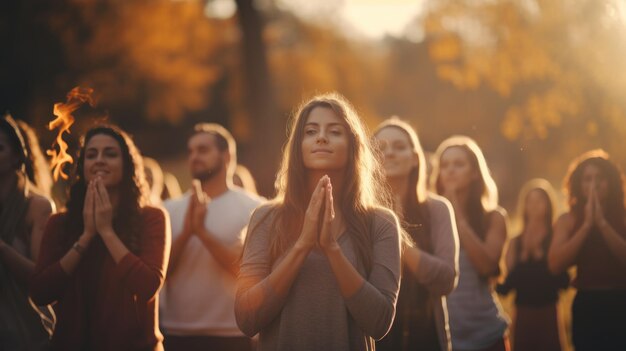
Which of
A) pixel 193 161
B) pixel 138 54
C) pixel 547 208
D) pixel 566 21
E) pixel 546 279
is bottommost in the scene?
pixel 546 279

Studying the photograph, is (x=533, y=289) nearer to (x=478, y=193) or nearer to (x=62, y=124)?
(x=478, y=193)

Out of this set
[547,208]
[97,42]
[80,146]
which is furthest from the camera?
[97,42]

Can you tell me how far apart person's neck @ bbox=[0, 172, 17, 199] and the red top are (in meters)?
0.85

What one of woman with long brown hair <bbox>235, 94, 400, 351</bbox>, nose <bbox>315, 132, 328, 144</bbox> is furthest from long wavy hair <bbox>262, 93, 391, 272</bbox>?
nose <bbox>315, 132, 328, 144</bbox>

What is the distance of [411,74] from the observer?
176 ft

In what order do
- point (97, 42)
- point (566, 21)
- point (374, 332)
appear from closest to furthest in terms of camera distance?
point (374, 332) < point (566, 21) < point (97, 42)

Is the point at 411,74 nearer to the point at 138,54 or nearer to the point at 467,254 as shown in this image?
the point at 138,54

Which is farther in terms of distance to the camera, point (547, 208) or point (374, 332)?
point (547, 208)

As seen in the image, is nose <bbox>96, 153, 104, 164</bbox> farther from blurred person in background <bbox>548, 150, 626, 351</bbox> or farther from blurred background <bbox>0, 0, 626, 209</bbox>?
blurred person in background <bbox>548, 150, 626, 351</bbox>

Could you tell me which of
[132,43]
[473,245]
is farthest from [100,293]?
[132,43]

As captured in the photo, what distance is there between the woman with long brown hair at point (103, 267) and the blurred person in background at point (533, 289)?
14.1 ft

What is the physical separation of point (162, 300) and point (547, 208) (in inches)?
172

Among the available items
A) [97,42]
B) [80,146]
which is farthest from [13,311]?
[97,42]

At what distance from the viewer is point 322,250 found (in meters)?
4.29
